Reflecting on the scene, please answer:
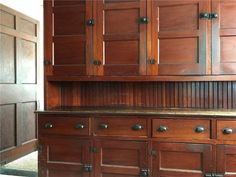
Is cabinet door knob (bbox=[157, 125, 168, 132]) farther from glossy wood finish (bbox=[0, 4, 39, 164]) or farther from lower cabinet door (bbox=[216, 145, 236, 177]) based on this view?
glossy wood finish (bbox=[0, 4, 39, 164])

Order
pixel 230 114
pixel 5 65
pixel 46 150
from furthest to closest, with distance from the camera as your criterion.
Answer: pixel 5 65, pixel 46 150, pixel 230 114

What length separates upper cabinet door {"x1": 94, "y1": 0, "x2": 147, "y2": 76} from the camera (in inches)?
90.4

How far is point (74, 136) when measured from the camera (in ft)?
7.53

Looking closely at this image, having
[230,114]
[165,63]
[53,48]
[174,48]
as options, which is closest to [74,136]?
[53,48]

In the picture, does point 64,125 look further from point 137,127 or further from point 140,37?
point 140,37

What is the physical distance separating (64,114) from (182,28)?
4.22 ft

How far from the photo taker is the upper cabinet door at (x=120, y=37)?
2295 mm

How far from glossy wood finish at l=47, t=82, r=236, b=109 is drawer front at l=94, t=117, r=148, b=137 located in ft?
1.65

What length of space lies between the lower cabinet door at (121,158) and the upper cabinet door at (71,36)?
28.5 inches

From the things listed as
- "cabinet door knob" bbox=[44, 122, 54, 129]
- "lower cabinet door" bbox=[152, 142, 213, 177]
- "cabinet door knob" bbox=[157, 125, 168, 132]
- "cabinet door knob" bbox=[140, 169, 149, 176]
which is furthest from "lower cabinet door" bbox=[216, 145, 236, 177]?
"cabinet door knob" bbox=[44, 122, 54, 129]

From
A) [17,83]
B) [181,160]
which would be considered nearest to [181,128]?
[181,160]

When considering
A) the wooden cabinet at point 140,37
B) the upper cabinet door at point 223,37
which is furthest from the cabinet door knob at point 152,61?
the upper cabinet door at point 223,37

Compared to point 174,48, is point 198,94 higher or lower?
lower

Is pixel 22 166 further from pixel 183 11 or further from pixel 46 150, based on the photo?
pixel 183 11
